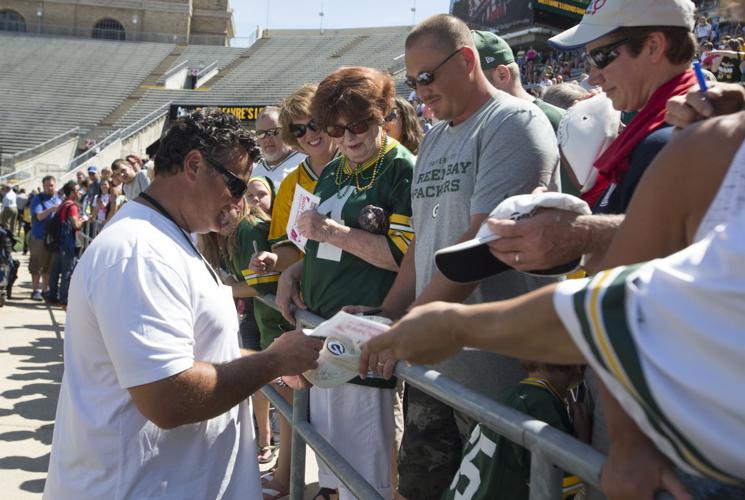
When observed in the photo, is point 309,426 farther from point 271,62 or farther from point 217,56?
point 217,56

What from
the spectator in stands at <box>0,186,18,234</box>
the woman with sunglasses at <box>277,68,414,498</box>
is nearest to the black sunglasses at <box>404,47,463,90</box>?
the woman with sunglasses at <box>277,68,414,498</box>

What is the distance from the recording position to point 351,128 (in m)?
3.02

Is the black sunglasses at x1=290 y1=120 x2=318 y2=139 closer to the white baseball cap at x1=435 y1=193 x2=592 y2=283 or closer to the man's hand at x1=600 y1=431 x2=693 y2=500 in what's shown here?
the white baseball cap at x1=435 y1=193 x2=592 y2=283

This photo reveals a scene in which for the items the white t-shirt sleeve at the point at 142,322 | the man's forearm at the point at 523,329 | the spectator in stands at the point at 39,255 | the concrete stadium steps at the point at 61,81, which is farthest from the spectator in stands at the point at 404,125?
the concrete stadium steps at the point at 61,81

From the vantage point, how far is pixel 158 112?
112ft

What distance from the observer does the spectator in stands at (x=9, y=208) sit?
19.6 metres

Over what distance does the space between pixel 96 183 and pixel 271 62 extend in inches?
1223

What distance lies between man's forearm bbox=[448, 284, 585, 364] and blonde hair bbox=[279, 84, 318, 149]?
273cm

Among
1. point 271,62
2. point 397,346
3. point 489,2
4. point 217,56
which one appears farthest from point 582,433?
point 217,56

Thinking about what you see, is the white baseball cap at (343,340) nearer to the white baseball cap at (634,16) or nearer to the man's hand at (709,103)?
the man's hand at (709,103)

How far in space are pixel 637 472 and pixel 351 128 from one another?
7.03 ft

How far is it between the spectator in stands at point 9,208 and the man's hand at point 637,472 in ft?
62.6

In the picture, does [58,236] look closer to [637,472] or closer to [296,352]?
[296,352]

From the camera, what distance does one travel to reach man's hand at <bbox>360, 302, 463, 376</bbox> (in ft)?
3.92
